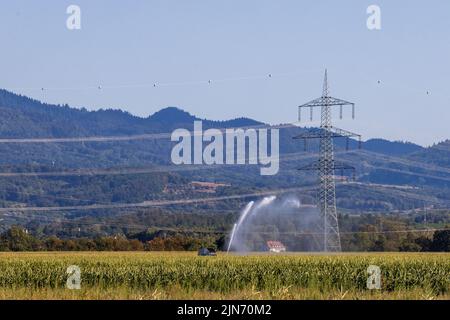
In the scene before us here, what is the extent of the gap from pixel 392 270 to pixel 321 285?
7.95 meters

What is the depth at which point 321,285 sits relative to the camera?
184 ft

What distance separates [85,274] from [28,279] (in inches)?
124

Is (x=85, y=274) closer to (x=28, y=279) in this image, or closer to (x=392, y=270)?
(x=28, y=279)

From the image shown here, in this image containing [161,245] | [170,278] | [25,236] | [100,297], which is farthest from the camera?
[25,236]
